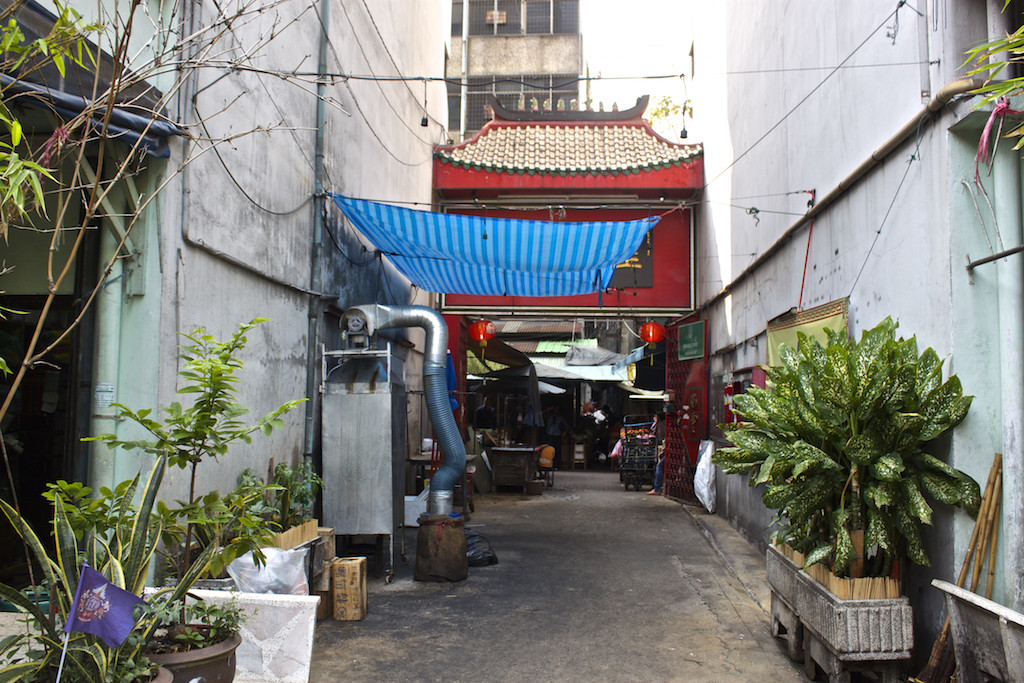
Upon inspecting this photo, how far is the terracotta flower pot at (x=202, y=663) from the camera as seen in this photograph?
3.11 m

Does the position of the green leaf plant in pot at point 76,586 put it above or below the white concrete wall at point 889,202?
below

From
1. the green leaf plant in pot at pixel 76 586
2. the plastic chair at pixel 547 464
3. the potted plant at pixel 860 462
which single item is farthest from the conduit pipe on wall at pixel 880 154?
the plastic chair at pixel 547 464

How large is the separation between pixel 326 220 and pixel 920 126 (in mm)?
5554

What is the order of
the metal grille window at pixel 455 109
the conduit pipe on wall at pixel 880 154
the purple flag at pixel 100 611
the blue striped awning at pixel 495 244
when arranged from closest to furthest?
the purple flag at pixel 100 611
the conduit pipe on wall at pixel 880 154
the blue striped awning at pixel 495 244
the metal grille window at pixel 455 109

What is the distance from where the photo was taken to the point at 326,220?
7859mm

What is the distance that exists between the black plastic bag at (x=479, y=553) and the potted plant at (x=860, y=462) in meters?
3.84

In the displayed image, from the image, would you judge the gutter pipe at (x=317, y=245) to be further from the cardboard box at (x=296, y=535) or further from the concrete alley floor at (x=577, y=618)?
the concrete alley floor at (x=577, y=618)

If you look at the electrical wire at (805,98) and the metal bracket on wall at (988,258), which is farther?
the electrical wire at (805,98)

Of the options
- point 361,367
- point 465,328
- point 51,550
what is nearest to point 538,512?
point 465,328

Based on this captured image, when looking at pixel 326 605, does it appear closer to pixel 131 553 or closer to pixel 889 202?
pixel 131 553

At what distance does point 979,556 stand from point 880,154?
2.69 metres

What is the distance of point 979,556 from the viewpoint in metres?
3.94

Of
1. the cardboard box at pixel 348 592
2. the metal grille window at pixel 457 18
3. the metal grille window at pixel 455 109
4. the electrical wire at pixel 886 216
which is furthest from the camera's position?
the metal grille window at pixel 457 18

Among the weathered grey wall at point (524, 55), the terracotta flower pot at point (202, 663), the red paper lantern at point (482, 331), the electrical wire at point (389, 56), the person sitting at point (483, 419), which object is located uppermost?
the weathered grey wall at point (524, 55)
